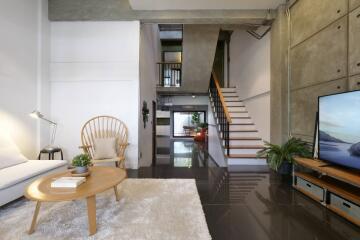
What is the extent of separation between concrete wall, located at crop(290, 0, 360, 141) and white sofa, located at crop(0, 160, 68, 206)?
401 cm

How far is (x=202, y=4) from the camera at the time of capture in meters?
3.81

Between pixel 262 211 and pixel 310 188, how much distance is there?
2.75 feet

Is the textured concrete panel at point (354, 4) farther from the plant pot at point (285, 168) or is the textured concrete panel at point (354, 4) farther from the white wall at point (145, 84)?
the white wall at point (145, 84)

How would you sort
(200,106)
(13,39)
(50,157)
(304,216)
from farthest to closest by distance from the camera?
(200,106), (50,157), (13,39), (304,216)

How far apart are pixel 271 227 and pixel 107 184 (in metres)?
1.71

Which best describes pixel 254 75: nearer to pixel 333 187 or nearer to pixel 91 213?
pixel 333 187

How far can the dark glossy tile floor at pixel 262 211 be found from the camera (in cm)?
187

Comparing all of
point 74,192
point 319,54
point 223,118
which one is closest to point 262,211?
point 74,192

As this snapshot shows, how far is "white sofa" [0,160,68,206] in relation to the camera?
2.16 m

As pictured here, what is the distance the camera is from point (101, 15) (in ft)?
13.5

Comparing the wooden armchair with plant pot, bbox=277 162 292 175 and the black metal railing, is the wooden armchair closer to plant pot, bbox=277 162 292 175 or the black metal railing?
plant pot, bbox=277 162 292 175

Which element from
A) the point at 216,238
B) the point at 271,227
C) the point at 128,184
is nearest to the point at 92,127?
the point at 128,184

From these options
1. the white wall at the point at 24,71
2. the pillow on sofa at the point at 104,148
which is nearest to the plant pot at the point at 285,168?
the pillow on sofa at the point at 104,148

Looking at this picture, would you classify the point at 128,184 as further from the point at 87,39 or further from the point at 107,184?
the point at 87,39
